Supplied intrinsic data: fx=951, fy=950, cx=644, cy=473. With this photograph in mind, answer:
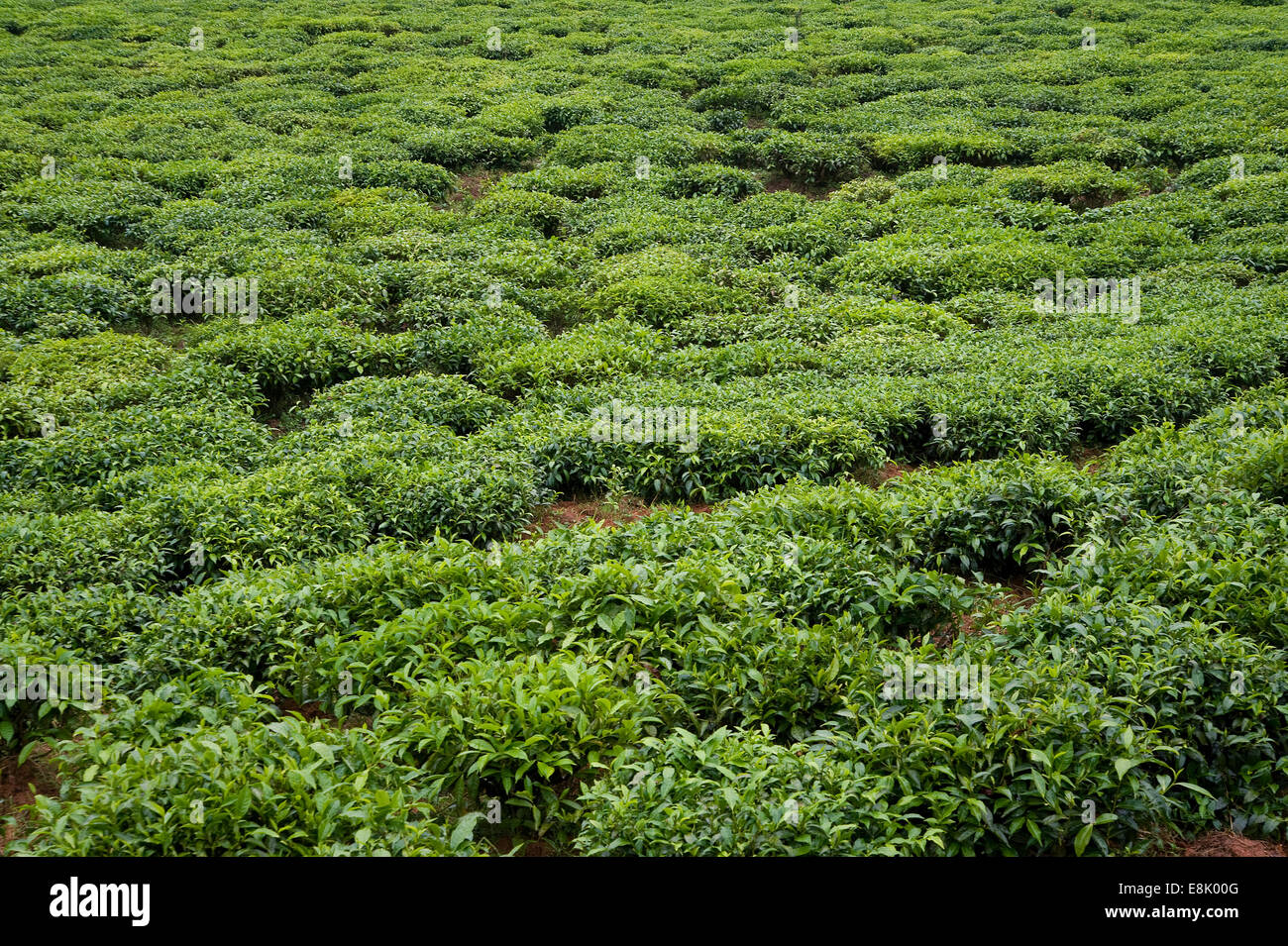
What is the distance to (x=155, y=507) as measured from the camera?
8.56 meters

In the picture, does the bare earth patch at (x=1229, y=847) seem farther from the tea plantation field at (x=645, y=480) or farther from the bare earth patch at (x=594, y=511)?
the bare earth patch at (x=594, y=511)

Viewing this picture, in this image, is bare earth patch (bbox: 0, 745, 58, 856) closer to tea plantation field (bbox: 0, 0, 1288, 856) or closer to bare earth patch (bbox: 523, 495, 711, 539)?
tea plantation field (bbox: 0, 0, 1288, 856)

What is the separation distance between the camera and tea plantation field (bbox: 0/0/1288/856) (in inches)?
220

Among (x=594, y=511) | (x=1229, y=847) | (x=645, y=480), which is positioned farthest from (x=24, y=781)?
(x=1229, y=847)

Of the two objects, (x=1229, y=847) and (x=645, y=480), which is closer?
(x=1229, y=847)

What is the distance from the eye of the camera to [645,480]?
392 inches

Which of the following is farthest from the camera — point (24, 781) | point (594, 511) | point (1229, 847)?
point (594, 511)

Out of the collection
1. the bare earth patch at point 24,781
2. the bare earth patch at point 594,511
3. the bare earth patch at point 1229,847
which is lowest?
the bare earth patch at point 1229,847

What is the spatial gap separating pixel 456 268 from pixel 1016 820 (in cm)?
1249

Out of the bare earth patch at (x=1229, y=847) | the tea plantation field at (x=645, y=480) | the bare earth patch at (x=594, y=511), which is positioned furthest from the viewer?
the bare earth patch at (x=594, y=511)

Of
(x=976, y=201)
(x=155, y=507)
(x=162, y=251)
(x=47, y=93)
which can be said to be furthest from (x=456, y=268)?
(x=47, y=93)

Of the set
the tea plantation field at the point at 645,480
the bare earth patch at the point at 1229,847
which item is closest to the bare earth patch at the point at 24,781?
the tea plantation field at the point at 645,480

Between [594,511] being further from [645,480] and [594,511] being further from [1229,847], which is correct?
[1229,847]

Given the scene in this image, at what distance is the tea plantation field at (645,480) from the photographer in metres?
5.59
